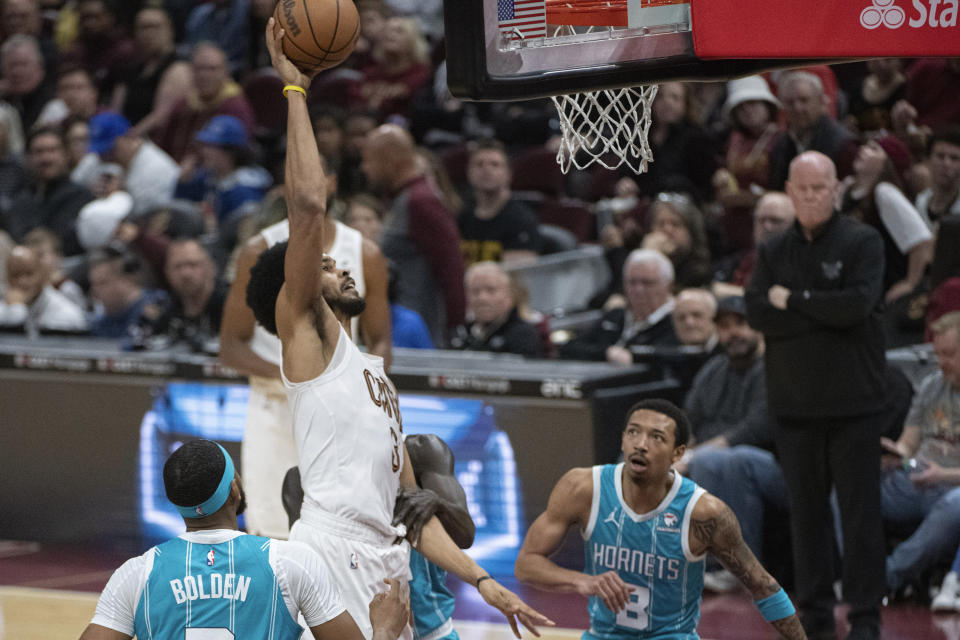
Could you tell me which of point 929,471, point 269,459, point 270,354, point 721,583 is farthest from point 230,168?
point 929,471

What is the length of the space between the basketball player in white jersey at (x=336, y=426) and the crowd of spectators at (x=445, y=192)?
1903 mm

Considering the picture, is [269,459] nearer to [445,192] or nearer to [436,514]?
[436,514]

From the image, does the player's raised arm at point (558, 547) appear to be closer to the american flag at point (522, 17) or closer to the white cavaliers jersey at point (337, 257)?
the white cavaliers jersey at point (337, 257)

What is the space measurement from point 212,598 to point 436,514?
1041 mm

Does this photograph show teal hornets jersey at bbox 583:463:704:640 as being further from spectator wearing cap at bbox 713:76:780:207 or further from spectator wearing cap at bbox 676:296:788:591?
spectator wearing cap at bbox 713:76:780:207

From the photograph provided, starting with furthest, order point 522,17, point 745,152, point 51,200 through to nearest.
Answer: point 51,200 < point 745,152 < point 522,17

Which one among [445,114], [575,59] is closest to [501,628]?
[575,59]

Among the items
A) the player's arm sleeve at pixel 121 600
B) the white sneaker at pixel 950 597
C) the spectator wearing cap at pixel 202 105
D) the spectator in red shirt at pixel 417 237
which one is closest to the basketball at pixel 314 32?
the player's arm sleeve at pixel 121 600

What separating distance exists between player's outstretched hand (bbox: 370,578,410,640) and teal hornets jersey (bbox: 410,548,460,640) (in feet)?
2.48

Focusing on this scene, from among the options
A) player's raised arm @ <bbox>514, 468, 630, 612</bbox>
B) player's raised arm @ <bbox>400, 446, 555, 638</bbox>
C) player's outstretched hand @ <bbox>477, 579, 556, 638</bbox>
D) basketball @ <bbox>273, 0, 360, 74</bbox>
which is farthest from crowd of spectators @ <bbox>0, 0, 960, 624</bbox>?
player's outstretched hand @ <bbox>477, 579, 556, 638</bbox>

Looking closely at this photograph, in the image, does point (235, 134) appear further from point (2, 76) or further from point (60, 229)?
point (2, 76)

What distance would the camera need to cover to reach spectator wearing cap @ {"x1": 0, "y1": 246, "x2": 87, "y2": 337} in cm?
1002

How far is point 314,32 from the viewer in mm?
4371

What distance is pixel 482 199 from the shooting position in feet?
32.7
